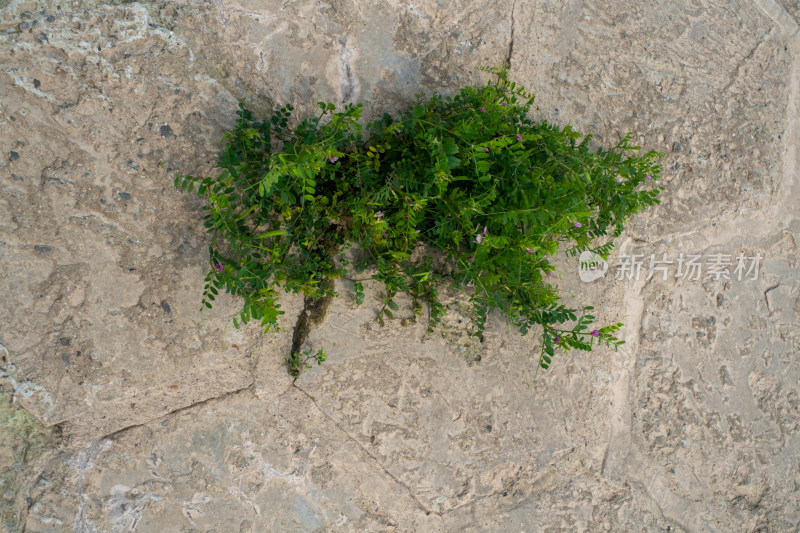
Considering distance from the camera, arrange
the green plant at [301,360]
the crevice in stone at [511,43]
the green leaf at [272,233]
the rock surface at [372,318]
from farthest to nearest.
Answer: the crevice in stone at [511,43]
the green plant at [301,360]
the rock surface at [372,318]
the green leaf at [272,233]

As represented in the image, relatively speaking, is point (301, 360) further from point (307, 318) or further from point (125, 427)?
point (125, 427)

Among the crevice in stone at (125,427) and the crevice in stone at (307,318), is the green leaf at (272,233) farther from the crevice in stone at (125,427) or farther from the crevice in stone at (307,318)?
the crevice in stone at (125,427)

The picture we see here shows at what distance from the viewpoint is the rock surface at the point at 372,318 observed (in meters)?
1.97

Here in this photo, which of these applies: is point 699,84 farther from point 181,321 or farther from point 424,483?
point 181,321

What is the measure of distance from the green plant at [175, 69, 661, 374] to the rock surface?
0.22 m

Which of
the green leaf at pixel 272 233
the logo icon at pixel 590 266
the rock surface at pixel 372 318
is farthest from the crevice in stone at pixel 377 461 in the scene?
the logo icon at pixel 590 266

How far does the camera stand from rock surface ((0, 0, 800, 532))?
197cm

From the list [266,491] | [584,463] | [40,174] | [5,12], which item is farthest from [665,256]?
[5,12]

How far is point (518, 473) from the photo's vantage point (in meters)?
2.40

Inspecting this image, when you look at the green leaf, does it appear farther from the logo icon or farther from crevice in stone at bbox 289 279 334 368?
the logo icon

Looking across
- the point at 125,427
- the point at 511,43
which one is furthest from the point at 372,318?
the point at 511,43

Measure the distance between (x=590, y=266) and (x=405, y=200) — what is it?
1096 mm

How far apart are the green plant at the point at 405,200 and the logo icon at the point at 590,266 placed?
1.08ft

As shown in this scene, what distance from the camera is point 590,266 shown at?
2.51 meters
